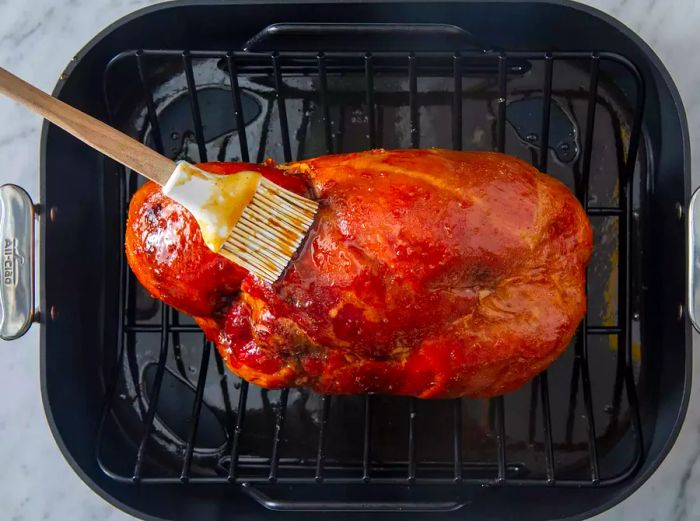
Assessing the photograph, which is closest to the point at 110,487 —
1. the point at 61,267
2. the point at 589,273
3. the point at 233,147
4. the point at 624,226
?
the point at 61,267

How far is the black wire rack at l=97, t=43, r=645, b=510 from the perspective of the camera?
144cm

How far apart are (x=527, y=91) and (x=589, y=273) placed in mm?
428

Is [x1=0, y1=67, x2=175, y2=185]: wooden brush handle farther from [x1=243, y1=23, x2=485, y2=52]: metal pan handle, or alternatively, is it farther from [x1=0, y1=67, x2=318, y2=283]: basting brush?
[x1=243, y1=23, x2=485, y2=52]: metal pan handle

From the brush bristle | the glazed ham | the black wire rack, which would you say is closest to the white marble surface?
the black wire rack

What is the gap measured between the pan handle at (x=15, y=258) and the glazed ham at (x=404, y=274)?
227mm

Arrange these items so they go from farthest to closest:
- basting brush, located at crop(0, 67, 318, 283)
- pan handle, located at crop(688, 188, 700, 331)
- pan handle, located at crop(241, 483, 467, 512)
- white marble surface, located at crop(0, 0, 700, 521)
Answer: white marble surface, located at crop(0, 0, 700, 521), pan handle, located at crop(241, 483, 467, 512), pan handle, located at crop(688, 188, 700, 331), basting brush, located at crop(0, 67, 318, 283)

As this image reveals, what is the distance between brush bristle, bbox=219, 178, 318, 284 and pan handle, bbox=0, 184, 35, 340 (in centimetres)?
45

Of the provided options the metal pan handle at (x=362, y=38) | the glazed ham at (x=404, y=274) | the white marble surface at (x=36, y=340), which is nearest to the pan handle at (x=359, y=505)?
the glazed ham at (x=404, y=274)

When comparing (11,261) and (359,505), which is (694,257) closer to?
(359,505)

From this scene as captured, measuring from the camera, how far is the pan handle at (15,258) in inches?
53.5

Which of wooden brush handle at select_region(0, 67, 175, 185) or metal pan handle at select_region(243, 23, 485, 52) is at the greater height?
metal pan handle at select_region(243, 23, 485, 52)

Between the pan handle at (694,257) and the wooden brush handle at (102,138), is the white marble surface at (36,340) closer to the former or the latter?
the pan handle at (694,257)

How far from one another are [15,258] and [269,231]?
1.76 ft

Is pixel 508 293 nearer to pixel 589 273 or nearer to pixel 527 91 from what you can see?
pixel 589 273
